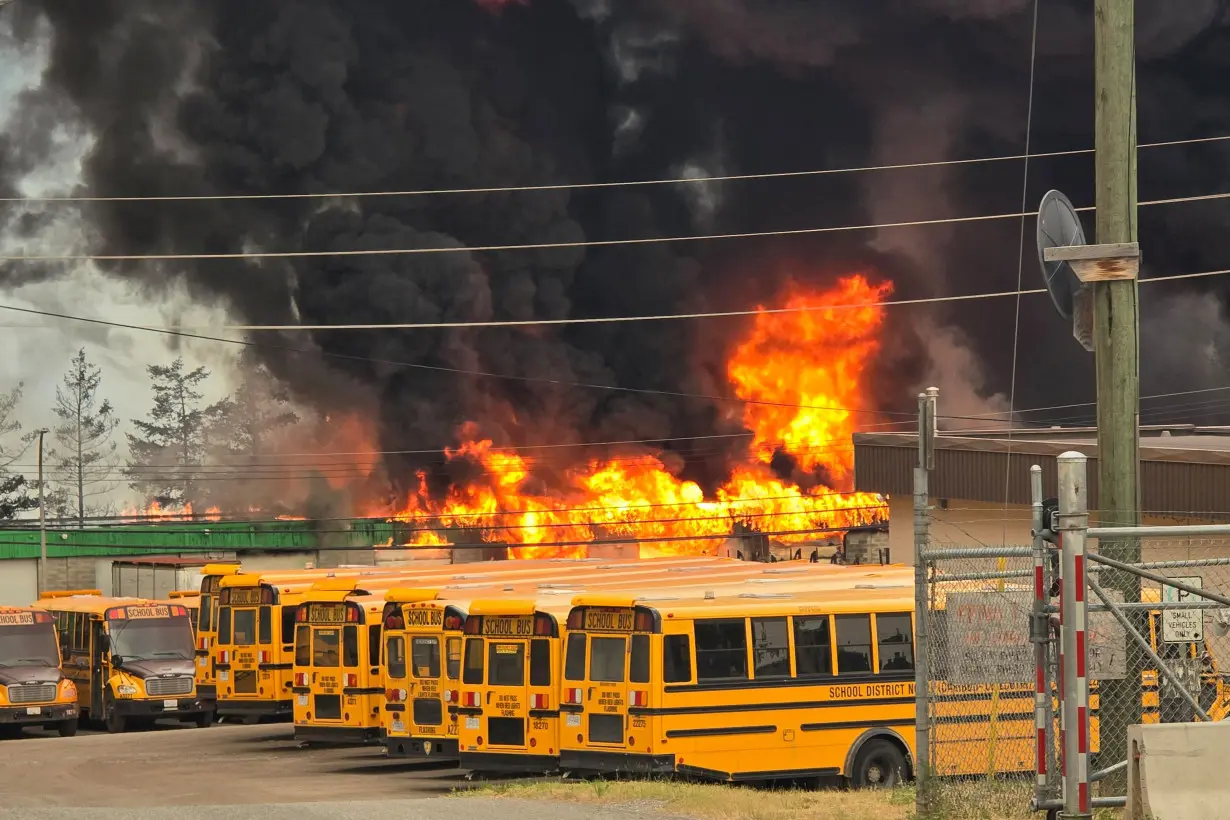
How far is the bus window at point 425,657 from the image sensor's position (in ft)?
72.3

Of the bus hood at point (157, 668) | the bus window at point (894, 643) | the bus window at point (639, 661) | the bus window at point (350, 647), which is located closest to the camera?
the bus window at point (639, 661)

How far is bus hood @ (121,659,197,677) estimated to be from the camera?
3212cm

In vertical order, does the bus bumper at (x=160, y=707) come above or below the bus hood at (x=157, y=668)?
below

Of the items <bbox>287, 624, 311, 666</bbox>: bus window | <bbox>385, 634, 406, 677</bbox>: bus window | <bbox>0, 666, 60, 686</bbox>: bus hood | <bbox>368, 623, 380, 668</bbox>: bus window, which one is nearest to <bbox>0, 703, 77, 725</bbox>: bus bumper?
<bbox>0, 666, 60, 686</bbox>: bus hood

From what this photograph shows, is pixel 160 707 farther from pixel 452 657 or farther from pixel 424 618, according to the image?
pixel 452 657

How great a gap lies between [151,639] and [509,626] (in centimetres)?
1483

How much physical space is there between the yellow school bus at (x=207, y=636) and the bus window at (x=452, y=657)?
32.7 feet

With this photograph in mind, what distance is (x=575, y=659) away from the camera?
19.2 meters

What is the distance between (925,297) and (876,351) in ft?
11.3

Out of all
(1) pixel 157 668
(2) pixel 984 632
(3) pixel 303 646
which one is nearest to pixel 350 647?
(3) pixel 303 646

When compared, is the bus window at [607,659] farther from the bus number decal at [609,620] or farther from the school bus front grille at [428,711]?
the school bus front grille at [428,711]

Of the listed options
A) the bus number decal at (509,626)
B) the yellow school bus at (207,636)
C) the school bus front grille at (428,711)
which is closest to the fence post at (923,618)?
the bus number decal at (509,626)

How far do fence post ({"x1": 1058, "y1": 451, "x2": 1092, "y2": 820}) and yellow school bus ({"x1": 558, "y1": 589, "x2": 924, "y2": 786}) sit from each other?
29.1 ft

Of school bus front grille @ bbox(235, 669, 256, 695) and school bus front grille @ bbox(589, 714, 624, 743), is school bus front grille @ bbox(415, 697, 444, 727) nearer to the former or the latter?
school bus front grille @ bbox(589, 714, 624, 743)
